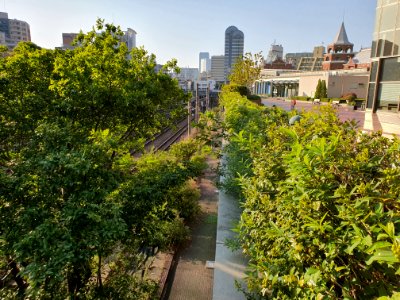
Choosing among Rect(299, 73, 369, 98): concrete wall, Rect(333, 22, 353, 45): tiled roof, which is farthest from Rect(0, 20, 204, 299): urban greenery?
Rect(333, 22, 353, 45): tiled roof

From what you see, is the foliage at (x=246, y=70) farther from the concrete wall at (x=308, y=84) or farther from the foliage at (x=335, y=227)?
the foliage at (x=335, y=227)

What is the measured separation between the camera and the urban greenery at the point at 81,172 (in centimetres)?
289

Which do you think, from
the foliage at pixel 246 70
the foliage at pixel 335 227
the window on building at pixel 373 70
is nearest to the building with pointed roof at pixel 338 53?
the foliage at pixel 246 70

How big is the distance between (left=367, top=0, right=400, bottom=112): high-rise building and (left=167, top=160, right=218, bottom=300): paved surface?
1360 cm

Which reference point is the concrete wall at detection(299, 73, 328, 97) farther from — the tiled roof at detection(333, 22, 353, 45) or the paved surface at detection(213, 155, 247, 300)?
the paved surface at detection(213, 155, 247, 300)

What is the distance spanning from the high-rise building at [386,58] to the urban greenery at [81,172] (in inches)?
599

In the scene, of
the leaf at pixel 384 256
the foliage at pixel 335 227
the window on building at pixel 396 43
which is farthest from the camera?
the window on building at pixel 396 43

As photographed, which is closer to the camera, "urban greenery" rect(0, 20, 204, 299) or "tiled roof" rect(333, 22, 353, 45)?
"urban greenery" rect(0, 20, 204, 299)

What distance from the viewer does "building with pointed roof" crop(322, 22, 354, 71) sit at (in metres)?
68.9

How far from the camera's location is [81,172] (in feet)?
10.6

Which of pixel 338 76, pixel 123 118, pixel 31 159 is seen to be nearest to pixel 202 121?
pixel 123 118

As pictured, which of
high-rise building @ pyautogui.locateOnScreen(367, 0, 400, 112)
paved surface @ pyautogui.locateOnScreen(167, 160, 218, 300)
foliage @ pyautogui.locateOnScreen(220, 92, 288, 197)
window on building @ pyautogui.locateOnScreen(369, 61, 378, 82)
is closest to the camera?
Answer: foliage @ pyautogui.locateOnScreen(220, 92, 288, 197)

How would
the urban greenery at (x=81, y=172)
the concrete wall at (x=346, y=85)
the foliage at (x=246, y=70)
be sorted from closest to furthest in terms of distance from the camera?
the urban greenery at (x=81, y=172) → the foliage at (x=246, y=70) → the concrete wall at (x=346, y=85)

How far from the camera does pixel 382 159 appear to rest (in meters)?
2.26
